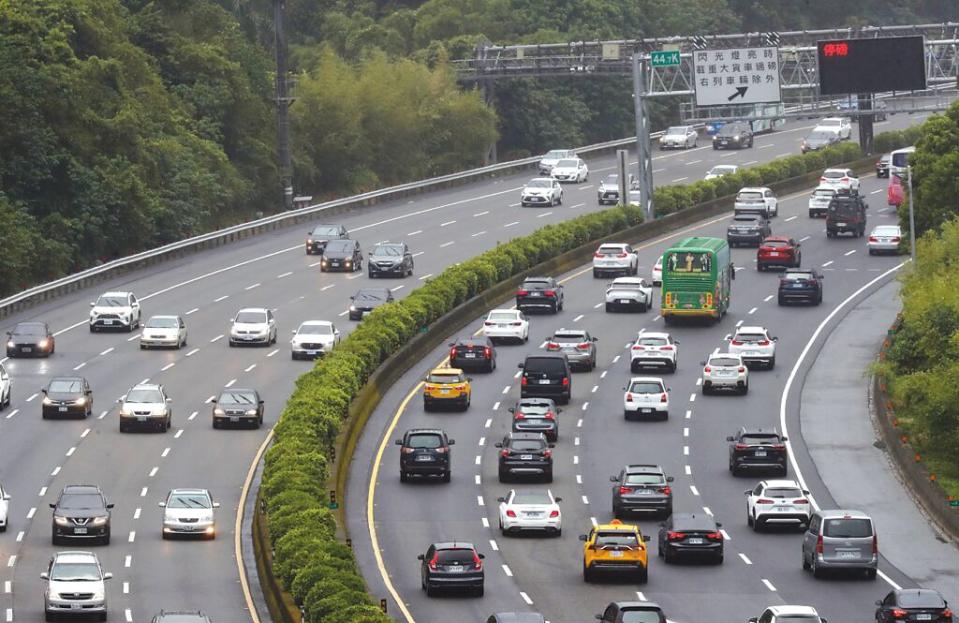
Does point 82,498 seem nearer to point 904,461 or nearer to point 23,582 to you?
point 23,582

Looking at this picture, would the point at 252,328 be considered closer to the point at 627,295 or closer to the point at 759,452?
the point at 627,295

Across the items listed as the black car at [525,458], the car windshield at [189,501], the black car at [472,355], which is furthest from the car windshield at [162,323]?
the car windshield at [189,501]

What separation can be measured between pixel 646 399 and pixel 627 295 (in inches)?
708

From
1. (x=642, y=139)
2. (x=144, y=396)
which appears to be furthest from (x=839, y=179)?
(x=144, y=396)

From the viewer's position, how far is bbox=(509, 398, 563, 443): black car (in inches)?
2601

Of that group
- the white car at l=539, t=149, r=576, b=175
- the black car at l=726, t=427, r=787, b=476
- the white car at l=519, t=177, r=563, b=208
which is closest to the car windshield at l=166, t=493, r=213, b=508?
the black car at l=726, t=427, r=787, b=476

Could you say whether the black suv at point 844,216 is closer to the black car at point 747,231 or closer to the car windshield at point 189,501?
the black car at point 747,231

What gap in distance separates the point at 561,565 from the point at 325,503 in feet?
19.8

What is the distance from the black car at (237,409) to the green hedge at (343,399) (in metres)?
1.46

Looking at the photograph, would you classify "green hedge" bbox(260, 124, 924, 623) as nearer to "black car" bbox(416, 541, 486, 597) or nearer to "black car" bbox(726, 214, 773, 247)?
"black car" bbox(416, 541, 486, 597)

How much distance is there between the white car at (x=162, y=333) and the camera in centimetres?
8006

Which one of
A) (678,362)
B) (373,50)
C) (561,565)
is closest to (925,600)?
(561,565)

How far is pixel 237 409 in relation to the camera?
223 ft

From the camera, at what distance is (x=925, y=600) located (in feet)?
137
